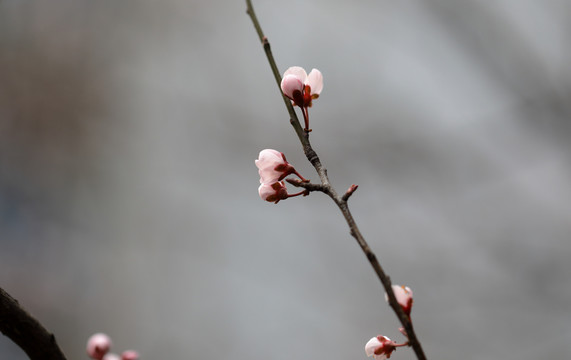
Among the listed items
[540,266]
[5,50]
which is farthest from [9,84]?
[540,266]

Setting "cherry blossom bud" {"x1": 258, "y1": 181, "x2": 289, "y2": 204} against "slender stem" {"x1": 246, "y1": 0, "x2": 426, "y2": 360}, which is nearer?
"slender stem" {"x1": 246, "y1": 0, "x2": 426, "y2": 360}

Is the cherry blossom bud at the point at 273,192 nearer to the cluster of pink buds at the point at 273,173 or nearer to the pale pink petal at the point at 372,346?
the cluster of pink buds at the point at 273,173

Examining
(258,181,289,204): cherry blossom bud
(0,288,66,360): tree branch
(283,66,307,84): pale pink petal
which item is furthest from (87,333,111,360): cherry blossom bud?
(283,66,307,84): pale pink petal

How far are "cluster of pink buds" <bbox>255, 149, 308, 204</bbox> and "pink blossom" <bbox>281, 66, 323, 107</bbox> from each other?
7 centimetres

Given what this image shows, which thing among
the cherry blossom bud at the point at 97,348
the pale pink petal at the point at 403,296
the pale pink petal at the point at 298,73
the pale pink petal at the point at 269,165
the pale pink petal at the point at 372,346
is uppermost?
the pale pink petal at the point at 298,73

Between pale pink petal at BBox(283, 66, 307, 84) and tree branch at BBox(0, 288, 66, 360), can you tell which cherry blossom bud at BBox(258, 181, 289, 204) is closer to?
pale pink petal at BBox(283, 66, 307, 84)

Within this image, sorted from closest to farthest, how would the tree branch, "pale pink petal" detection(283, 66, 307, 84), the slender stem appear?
the slender stem → the tree branch → "pale pink petal" detection(283, 66, 307, 84)

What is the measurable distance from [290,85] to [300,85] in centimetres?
1

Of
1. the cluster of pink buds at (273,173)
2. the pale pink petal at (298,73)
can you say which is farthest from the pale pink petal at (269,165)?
the pale pink petal at (298,73)

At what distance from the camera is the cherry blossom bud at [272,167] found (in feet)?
1.56

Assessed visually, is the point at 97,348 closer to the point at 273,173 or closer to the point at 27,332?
the point at 27,332

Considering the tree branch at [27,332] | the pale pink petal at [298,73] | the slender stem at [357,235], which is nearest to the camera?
the slender stem at [357,235]

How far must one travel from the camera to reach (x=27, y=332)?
41cm

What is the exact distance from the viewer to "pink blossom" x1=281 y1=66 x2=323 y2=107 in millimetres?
493
